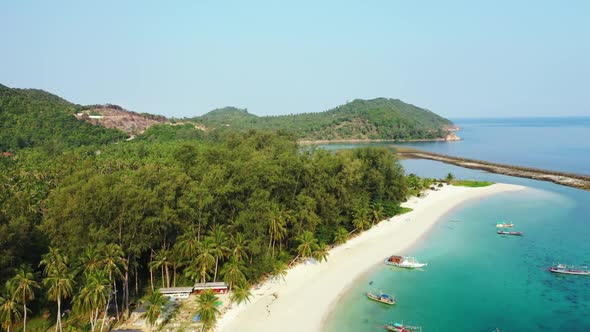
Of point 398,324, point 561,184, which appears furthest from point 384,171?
point 561,184

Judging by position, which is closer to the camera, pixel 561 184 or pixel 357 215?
pixel 357 215

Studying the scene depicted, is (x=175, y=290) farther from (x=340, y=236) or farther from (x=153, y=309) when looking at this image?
(x=340, y=236)

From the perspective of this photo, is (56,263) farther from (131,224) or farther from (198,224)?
(198,224)

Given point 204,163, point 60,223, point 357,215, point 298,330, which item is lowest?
point 298,330

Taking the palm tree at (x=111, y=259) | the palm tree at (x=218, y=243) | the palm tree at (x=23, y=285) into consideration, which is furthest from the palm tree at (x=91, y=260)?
the palm tree at (x=218, y=243)

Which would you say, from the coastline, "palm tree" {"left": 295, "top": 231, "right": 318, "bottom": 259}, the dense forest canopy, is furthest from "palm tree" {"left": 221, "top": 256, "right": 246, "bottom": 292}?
"palm tree" {"left": 295, "top": 231, "right": 318, "bottom": 259}

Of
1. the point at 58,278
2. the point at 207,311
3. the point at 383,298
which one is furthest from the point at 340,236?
the point at 58,278

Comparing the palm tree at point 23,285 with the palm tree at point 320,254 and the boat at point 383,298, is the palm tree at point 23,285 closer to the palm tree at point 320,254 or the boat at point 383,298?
the palm tree at point 320,254

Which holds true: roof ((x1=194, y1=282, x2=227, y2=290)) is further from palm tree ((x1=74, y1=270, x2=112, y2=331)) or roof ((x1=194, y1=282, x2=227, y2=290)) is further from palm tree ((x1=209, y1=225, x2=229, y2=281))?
palm tree ((x1=74, y1=270, x2=112, y2=331))
